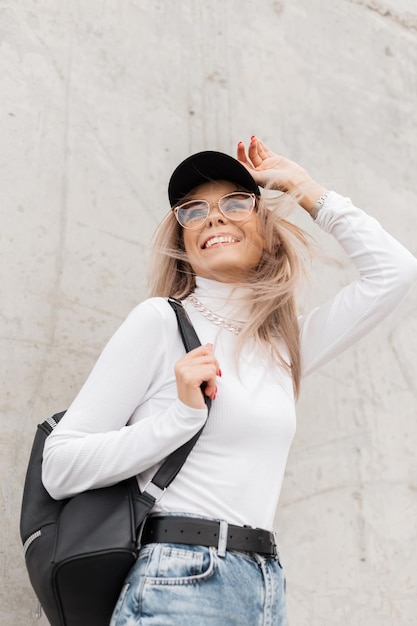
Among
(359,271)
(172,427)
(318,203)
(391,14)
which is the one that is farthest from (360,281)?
(391,14)

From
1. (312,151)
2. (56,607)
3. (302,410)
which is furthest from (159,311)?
(312,151)

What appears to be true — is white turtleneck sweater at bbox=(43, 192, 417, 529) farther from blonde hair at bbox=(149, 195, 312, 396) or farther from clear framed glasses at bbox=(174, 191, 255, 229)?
clear framed glasses at bbox=(174, 191, 255, 229)

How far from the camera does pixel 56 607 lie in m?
1.46

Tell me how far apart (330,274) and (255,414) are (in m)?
1.51

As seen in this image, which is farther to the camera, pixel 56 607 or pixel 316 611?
pixel 316 611

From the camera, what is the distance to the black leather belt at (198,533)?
1480 mm

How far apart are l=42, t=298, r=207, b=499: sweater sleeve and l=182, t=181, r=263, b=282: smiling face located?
24 centimetres

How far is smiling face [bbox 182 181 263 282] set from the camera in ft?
6.29

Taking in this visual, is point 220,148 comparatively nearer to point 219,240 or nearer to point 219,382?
point 219,240

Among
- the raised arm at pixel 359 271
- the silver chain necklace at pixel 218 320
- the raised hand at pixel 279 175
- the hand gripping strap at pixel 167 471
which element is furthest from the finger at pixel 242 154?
the hand gripping strap at pixel 167 471

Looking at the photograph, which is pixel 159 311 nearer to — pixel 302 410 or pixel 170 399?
pixel 170 399

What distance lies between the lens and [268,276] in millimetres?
1985

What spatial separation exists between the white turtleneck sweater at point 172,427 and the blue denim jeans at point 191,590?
0.30 feet

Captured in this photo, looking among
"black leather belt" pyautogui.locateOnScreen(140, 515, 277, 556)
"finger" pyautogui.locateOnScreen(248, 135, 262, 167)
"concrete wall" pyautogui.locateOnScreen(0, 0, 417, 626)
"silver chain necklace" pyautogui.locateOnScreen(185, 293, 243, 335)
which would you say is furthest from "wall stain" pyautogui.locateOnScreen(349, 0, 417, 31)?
"black leather belt" pyautogui.locateOnScreen(140, 515, 277, 556)
